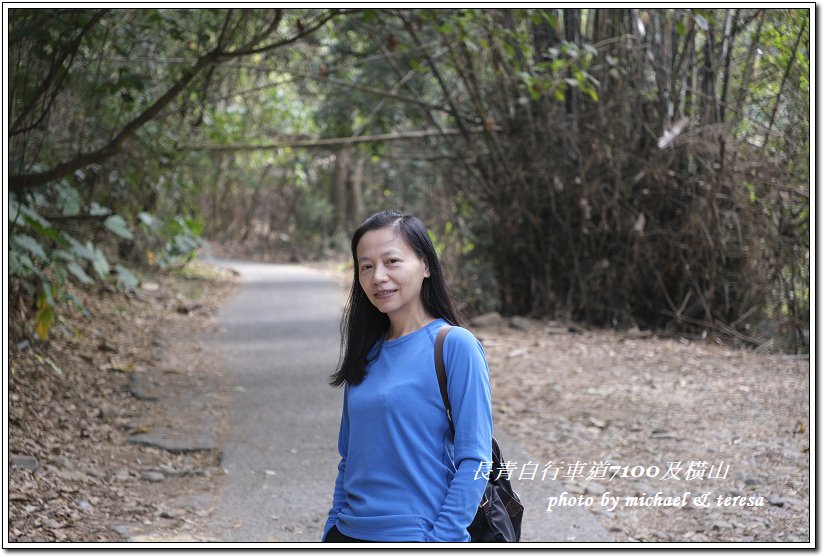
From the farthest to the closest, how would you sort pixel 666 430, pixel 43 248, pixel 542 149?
pixel 542 149
pixel 43 248
pixel 666 430

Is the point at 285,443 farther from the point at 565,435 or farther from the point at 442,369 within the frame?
the point at 442,369

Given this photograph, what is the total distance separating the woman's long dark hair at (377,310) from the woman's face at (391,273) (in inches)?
1.0

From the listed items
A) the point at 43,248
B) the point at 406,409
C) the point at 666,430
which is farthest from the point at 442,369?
the point at 43,248

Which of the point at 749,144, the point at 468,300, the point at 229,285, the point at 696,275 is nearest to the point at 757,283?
the point at 696,275

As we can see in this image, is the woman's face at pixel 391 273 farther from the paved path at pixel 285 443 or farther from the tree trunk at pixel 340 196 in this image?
the tree trunk at pixel 340 196

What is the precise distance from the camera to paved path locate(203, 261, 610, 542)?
4383 mm

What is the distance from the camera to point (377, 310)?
A: 8.26ft

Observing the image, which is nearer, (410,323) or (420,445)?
(420,445)

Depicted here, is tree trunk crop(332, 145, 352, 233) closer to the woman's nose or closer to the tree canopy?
the tree canopy

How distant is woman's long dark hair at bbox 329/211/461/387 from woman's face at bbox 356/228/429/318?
2 cm

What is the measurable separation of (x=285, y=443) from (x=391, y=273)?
12.0ft

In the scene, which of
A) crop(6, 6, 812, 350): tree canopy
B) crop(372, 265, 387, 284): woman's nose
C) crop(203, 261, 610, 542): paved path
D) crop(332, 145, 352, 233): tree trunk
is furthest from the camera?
crop(332, 145, 352, 233): tree trunk

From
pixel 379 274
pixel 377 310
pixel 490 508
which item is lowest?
pixel 490 508

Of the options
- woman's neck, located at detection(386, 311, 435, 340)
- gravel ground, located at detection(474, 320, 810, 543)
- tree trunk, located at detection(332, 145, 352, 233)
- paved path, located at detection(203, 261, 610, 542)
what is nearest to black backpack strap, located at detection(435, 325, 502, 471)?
woman's neck, located at detection(386, 311, 435, 340)
